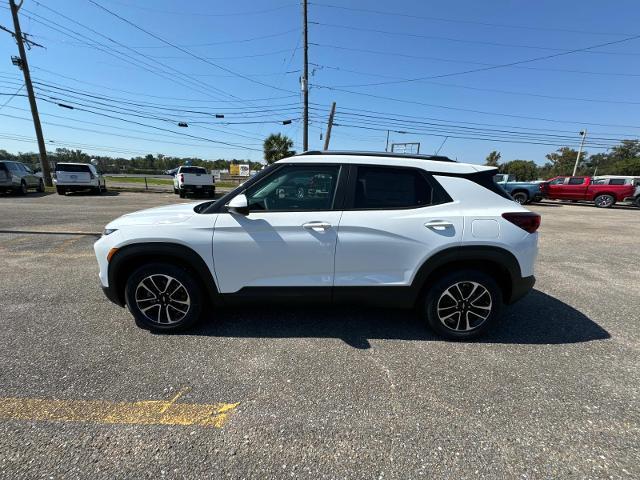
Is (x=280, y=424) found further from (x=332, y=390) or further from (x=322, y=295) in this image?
(x=322, y=295)

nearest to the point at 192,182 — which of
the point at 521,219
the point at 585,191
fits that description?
the point at 521,219

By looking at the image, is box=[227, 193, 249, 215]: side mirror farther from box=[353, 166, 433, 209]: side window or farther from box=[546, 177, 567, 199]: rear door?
box=[546, 177, 567, 199]: rear door

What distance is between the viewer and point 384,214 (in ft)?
9.18

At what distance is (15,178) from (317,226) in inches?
765

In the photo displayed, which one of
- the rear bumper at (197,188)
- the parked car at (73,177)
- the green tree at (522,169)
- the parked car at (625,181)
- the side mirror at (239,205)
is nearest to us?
the side mirror at (239,205)

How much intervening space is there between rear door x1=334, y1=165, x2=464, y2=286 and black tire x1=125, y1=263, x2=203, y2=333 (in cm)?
141

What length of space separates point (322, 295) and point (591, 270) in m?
5.33

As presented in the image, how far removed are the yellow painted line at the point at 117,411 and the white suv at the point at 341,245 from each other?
95cm

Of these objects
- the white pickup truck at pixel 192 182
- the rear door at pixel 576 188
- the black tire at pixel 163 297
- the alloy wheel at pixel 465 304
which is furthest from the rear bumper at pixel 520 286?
the rear door at pixel 576 188

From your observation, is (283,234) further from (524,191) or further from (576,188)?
(576,188)

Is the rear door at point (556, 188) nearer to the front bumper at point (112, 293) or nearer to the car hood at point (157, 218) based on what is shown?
the car hood at point (157, 218)

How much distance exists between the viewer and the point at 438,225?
2789mm

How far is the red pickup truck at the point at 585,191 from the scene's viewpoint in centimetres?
1795

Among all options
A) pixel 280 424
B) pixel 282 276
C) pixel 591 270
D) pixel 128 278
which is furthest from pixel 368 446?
pixel 591 270
